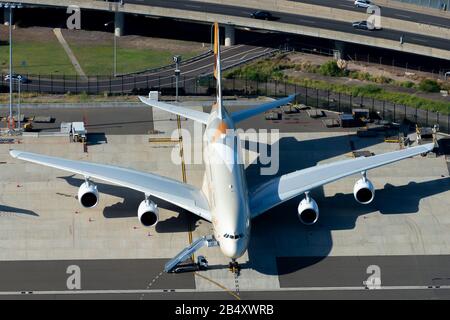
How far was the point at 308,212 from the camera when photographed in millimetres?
113625

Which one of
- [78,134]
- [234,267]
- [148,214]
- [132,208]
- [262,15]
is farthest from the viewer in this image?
[262,15]

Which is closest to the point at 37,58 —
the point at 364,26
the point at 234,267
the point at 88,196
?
the point at 364,26

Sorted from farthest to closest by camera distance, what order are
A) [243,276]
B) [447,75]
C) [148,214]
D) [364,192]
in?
[447,75]
[364,192]
[148,214]
[243,276]

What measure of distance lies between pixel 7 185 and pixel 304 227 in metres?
27.9

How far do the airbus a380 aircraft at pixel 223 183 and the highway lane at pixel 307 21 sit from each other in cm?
4528

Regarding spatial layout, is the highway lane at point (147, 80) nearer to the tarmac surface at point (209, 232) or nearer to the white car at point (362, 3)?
the white car at point (362, 3)

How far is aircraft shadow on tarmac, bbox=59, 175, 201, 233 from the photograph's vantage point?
116 meters

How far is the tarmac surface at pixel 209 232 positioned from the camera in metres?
108

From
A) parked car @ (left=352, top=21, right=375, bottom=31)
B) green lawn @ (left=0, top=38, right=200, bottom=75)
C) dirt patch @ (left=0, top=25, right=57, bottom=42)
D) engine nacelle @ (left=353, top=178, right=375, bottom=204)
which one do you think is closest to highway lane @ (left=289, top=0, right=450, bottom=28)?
parked car @ (left=352, top=21, right=375, bottom=31)

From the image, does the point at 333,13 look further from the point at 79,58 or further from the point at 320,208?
the point at 320,208

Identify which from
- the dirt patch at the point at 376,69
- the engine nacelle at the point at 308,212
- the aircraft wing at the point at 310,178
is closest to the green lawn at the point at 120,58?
the dirt patch at the point at 376,69

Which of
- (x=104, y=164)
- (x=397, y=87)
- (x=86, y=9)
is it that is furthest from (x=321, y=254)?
(x=86, y=9)

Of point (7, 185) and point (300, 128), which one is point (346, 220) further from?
point (7, 185)

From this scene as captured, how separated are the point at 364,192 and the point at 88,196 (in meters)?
24.6
